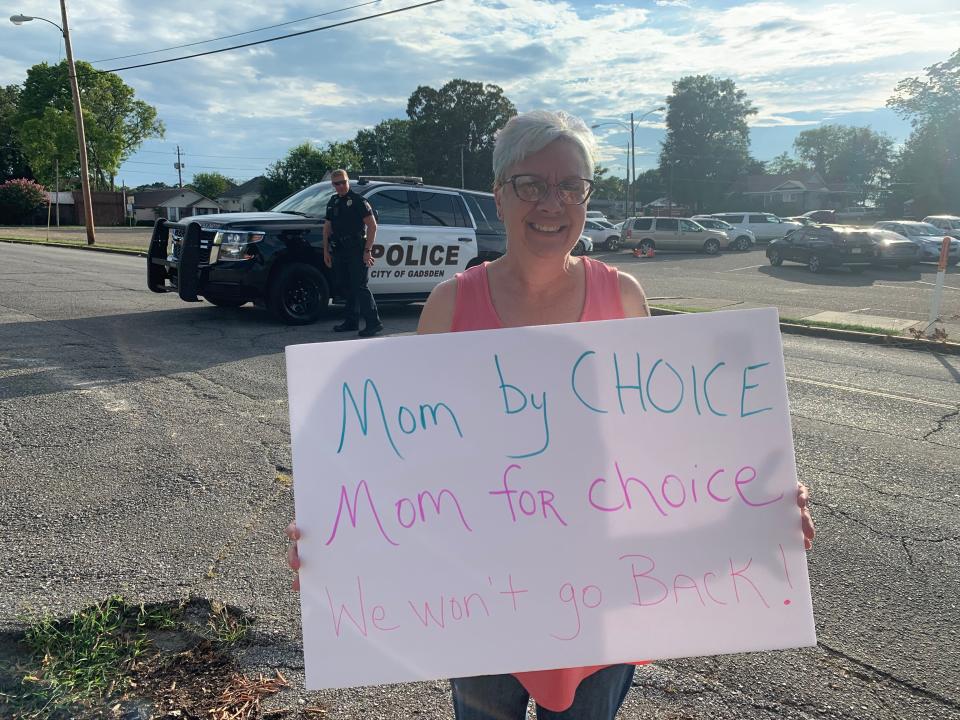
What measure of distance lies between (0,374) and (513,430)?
631 centimetres

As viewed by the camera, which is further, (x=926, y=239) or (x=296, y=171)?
(x=296, y=171)

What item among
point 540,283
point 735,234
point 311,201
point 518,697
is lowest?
point 518,697

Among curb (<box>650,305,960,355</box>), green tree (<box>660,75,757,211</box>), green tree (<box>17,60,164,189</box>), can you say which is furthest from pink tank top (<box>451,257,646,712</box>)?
green tree (<box>660,75,757,211</box>)

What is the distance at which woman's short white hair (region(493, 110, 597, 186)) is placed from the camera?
1.65 metres

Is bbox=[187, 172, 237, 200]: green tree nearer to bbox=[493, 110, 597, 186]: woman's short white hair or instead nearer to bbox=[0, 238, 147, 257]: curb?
bbox=[0, 238, 147, 257]: curb

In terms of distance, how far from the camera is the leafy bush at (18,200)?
5534 cm

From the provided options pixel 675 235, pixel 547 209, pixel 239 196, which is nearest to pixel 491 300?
pixel 547 209

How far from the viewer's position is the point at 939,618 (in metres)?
2.78

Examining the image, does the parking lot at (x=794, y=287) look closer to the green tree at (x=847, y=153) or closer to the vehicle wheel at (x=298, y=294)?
the vehicle wheel at (x=298, y=294)

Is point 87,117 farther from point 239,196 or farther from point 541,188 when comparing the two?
point 541,188

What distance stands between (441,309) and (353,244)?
22.7 feet

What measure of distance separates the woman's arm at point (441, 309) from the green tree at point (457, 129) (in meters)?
69.8

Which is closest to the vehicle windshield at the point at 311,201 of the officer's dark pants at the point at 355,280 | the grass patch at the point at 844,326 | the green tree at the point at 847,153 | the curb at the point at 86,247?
the officer's dark pants at the point at 355,280

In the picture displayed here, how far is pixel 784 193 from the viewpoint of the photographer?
3287 inches
